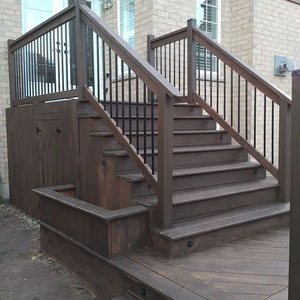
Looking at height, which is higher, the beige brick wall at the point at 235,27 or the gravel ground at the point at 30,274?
the beige brick wall at the point at 235,27

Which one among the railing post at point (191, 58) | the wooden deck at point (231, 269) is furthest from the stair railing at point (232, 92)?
the wooden deck at point (231, 269)

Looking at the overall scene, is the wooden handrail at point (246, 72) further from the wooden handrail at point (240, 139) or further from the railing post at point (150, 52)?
the railing post at point (150, 52)

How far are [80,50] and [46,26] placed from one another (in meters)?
0.90

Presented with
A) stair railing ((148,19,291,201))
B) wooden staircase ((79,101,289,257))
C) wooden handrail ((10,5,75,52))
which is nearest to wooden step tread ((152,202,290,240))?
wooden staircase ((79,101,289,257))

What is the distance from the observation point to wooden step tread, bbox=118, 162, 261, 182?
3.17m

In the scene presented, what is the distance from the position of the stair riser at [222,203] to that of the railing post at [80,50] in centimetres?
157

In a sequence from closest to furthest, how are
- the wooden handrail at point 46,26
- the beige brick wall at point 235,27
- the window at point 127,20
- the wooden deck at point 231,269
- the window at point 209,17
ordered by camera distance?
the wooden deck at point 231,269 < the wooden handrail at point 46,26 < the beige brick wall at point 235,27 < the window at point 127,20 < the window at point 209,17

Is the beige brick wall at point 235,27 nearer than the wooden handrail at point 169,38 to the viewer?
No

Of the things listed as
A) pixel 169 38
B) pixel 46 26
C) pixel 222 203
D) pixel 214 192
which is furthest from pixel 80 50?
pixel 222 203

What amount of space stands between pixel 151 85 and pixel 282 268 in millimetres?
1560

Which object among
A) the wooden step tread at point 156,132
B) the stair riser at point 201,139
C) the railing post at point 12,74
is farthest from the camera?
the railing post at point 12,74

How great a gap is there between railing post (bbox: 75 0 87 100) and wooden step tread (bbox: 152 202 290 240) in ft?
5.55

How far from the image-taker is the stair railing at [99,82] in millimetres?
2793

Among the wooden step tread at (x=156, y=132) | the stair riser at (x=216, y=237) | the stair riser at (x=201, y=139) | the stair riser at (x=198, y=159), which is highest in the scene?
the wooden step tread at (x=156, y=132)
